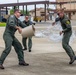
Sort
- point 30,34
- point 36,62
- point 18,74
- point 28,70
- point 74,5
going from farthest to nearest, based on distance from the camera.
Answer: point 74,5 → point 36,62 → point 30,34 → point 28,70 → point 18,74

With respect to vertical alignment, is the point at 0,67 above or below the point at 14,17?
below

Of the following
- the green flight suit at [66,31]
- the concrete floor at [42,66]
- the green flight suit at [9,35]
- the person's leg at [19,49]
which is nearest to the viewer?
the concrete floor at [42,66]

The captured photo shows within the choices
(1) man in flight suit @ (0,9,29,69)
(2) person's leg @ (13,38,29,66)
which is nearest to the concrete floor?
(2) person's leg @ (13,38,29,66)

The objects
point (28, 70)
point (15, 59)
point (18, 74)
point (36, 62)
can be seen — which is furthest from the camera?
point (15, 59)

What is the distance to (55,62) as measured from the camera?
1097 centimetres

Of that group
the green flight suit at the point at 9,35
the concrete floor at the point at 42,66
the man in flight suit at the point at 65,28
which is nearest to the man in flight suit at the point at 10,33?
the green flight suit at the point at 9,35

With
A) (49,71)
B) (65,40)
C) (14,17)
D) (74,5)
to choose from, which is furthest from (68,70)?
(74,5)

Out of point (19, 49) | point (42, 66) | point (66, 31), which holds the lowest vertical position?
point (42, 66)

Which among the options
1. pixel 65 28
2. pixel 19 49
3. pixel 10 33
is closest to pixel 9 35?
pixel 10 33

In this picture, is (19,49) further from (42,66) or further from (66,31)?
(66,31)

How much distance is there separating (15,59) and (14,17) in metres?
2.45

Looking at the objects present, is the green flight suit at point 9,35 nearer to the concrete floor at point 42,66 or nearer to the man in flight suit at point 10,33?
the man in flight suit at point 10,33

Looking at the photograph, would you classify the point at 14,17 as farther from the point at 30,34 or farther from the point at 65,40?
the point at 65,40

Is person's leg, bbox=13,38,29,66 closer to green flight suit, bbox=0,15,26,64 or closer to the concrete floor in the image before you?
green flight suit, bbox=0,15,26,64
